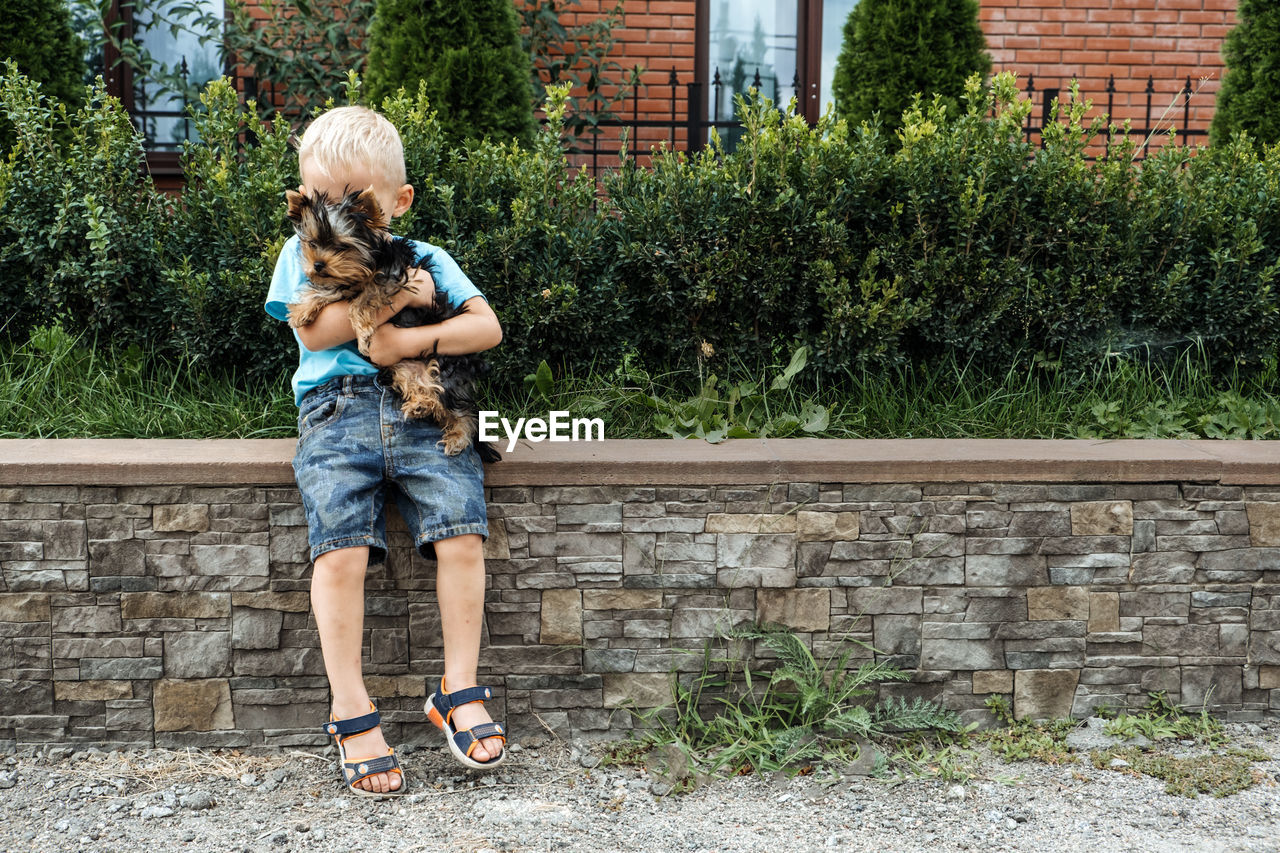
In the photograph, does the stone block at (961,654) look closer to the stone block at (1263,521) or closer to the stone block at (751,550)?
the stone block at (751,550)

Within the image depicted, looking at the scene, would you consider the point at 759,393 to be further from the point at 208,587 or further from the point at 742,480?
the point at 208,587

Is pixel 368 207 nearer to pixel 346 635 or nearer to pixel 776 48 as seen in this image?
pixel 346 635

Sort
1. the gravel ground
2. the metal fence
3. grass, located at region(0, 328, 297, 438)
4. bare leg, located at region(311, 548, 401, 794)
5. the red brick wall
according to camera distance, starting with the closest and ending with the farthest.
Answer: the gravel ground
bare leg, located at region(311, 548, 401, 794)
grass, located at region(0, 328, 297, 438)
the metal fence
the red brick wall

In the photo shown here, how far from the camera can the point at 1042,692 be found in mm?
2910

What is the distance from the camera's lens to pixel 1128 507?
2861 mm

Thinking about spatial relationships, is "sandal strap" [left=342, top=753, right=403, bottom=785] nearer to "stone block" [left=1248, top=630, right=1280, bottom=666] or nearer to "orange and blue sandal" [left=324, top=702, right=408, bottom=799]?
"orange and blue sandal" [left=324, top=702, right=408, bottom=799]

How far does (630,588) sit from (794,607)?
1.53 ft

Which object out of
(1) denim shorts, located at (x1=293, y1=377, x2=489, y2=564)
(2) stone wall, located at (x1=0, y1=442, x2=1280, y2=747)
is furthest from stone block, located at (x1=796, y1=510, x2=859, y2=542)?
(1) denim shorts, located at (x1=293, y1=377, x2=489, y2=564)

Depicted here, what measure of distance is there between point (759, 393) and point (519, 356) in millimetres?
825

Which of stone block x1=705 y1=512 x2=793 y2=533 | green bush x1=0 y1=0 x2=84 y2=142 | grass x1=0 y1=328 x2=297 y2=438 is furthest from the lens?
green bush x1=0 y1=0 x2=84 y2=142

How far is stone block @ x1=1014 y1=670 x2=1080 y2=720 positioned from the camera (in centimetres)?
290

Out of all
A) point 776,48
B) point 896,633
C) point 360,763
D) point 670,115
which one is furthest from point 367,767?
point 776,48

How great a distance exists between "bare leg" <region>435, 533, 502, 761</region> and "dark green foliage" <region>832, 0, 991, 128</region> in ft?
14.1

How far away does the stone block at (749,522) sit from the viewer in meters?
2.80
